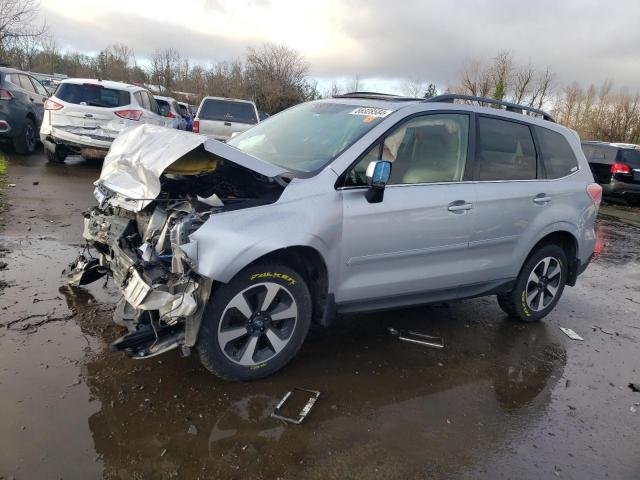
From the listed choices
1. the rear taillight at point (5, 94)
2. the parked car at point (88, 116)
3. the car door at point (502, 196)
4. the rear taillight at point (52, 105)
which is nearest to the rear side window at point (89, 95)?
Answer: the parked car at point (88, 116)

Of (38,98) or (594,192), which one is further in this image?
(38,98)

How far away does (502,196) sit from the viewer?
439 cm

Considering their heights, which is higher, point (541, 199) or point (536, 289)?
point (541, 199)

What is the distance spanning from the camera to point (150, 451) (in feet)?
8.84

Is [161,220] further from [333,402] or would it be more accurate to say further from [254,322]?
[333,402]

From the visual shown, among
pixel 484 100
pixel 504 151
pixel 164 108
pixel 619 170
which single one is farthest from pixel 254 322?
pixel 619 170

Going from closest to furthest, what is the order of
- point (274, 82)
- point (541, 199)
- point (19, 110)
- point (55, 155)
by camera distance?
point (541, 199) < point (19, 110) < point (55, 155) < point (274, 82)

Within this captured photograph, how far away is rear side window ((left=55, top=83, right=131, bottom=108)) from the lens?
10.2 m

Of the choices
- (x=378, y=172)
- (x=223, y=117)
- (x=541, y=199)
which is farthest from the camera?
(x=223, y=117)

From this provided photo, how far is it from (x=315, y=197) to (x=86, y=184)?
7441mm

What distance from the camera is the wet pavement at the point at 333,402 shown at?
2.72m

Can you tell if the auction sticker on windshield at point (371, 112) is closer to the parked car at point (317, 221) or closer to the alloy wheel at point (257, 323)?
the parked car at point (317, 221)

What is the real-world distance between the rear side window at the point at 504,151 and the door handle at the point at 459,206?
1.12ft

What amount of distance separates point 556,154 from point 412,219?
2126 millimetres
